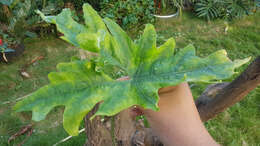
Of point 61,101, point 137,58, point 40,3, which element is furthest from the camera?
point 40,3

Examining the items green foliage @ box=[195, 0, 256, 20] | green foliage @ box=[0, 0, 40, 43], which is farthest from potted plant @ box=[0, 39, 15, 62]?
green foliage @ box=[195, 0, 256, 20]

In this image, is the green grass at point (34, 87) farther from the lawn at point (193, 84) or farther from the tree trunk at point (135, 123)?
the tree trunk at point (135, 123)

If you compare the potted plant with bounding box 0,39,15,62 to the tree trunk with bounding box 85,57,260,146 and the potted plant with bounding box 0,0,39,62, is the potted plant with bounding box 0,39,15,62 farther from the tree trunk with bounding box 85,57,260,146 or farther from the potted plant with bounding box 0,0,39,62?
the tree trunk with bounding box 85,57,260,146

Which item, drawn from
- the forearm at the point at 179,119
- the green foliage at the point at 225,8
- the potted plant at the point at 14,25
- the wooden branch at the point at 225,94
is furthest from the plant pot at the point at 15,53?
the green foliage at the point at 225,8

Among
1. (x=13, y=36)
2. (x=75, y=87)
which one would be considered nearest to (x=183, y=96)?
(x=75, y=87)

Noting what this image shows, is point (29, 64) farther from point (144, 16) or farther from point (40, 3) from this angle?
point (144, 16)
